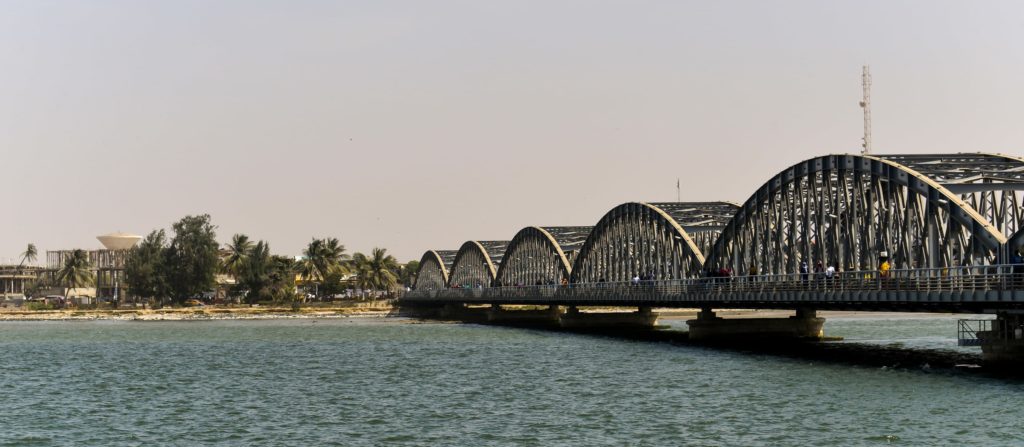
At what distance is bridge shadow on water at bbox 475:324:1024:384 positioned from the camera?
63219 millimetres

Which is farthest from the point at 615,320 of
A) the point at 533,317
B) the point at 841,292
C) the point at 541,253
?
the point at 841,292

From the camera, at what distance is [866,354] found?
79.4 metres

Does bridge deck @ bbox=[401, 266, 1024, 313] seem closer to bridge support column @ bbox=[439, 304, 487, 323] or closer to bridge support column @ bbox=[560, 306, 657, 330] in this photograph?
bridge support column @ bbox=[560, 306, 657, 330]

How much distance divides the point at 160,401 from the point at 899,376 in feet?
104

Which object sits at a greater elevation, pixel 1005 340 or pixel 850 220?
pixel 850 220

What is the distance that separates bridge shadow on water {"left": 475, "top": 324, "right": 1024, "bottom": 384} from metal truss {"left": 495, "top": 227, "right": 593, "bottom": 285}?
2048 inches

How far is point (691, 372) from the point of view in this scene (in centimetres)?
7006

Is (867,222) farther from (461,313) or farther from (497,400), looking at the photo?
(461,313)

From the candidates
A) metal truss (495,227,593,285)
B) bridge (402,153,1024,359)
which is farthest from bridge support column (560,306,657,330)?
metal truss (495,227,593,285)

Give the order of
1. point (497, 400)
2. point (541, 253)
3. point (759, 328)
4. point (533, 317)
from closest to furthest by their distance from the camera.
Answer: point (497, 400) < point (759, 328) < point (533, 317) < point (541, 253)

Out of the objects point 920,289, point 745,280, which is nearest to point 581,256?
point 745,280

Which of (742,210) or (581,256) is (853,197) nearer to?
(742,210)

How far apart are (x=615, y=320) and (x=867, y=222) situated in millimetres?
54743

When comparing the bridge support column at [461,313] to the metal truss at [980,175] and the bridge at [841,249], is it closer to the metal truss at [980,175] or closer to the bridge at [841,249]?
the bridge at [841,249]
